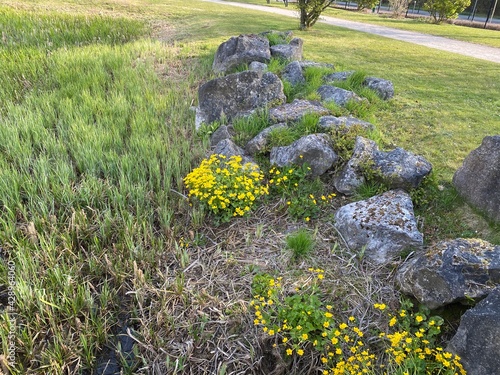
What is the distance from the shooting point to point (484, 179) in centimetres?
329

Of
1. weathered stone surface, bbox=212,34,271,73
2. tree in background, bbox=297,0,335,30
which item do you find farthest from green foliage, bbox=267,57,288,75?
tree in background, bbox=297,0,335,30

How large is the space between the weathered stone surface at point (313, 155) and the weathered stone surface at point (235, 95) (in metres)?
1.58

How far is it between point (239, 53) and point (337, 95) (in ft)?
7.86

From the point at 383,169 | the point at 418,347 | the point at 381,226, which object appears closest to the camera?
the point at 418,347

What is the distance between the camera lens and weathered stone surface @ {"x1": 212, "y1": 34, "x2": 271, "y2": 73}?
684 cm

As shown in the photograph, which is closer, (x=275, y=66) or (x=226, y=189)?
(x=226, y=189)

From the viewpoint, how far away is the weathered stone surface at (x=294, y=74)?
245 inches

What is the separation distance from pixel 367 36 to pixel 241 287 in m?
12.3

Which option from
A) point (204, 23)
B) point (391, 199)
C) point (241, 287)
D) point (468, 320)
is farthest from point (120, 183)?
point (204, 23)

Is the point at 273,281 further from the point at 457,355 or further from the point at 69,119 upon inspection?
the point at 69,119

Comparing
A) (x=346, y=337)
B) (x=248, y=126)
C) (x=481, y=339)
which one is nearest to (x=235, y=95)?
(x=248, y=126)

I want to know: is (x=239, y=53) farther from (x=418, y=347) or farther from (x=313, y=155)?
(x=418, y=347)

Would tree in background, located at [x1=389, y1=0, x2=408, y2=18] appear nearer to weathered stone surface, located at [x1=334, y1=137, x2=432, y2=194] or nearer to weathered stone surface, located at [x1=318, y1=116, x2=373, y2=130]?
weathered stone surface, located at [x1=318, y1=116, x2=373, y2=130]

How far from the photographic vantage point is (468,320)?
7.07ft
